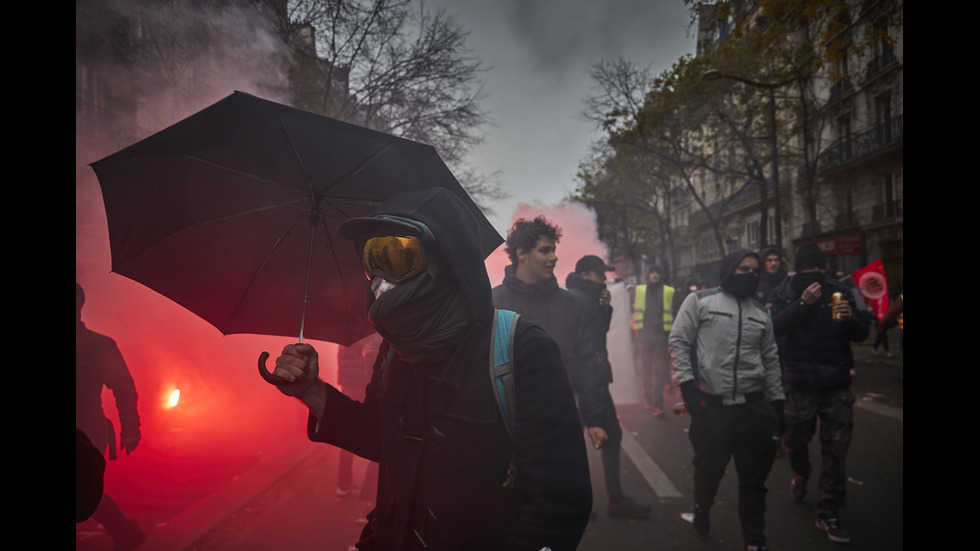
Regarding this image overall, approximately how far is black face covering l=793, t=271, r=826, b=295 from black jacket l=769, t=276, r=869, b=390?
0.23 feet

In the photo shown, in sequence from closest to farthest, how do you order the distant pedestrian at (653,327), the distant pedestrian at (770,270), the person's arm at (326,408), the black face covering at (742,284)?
the person's arm at (326,408) → the black face covering at (742,284) → the distant pedestrian at (770,270) → the distant pedestrian at (653,327)

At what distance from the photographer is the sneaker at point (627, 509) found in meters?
3.84

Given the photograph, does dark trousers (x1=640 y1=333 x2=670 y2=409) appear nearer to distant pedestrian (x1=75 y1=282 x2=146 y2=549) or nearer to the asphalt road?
the asphalt road

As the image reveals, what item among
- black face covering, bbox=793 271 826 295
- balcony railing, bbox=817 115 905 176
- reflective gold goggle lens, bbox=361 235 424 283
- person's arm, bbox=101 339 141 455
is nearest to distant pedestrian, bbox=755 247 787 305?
black face covering, bbox=793 271 826 295

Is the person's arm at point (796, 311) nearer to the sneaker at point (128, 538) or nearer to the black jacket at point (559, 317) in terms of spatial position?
the black jacket at point (559, 317)

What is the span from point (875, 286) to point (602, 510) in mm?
4512

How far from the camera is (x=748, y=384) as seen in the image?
336 cm

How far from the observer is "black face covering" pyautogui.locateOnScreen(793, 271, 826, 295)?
3988 mm

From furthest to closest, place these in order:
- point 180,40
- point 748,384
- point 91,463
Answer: point 180,40
point 748,384
point 91,463

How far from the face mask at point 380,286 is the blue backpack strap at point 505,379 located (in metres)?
0.33

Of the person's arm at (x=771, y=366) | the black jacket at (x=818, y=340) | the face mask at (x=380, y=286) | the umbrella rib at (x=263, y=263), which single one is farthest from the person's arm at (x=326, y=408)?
the black jacket at (x=818, y=340)
